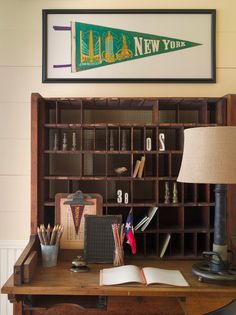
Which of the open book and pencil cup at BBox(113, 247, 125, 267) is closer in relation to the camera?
the open book

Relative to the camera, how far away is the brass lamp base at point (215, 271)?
1.34m

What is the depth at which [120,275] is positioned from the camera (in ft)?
4.62

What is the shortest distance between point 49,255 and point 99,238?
281 mm

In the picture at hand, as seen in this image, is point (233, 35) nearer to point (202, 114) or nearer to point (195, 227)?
point (202, 114)

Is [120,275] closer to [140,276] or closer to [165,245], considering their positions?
[140,276]

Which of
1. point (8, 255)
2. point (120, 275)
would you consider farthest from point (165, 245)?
point (8, 255)

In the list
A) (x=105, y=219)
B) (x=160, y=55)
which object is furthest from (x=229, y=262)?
(x=160, y=55)

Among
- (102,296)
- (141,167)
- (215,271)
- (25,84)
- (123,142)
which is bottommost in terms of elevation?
(102,296)

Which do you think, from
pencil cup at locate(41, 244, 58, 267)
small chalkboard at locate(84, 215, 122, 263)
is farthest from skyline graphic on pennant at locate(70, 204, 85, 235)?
pencil cup at locate(41, 244, 58, 267)

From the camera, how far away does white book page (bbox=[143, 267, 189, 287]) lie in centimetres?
134

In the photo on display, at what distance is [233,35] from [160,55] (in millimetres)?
490

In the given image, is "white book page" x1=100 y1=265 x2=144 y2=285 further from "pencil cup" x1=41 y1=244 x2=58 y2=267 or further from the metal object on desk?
"pencil cup" x1=41 y1=244 x2=58 y2=267

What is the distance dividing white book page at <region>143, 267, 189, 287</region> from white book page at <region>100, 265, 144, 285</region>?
0.13ft

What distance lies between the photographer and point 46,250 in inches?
61.5
